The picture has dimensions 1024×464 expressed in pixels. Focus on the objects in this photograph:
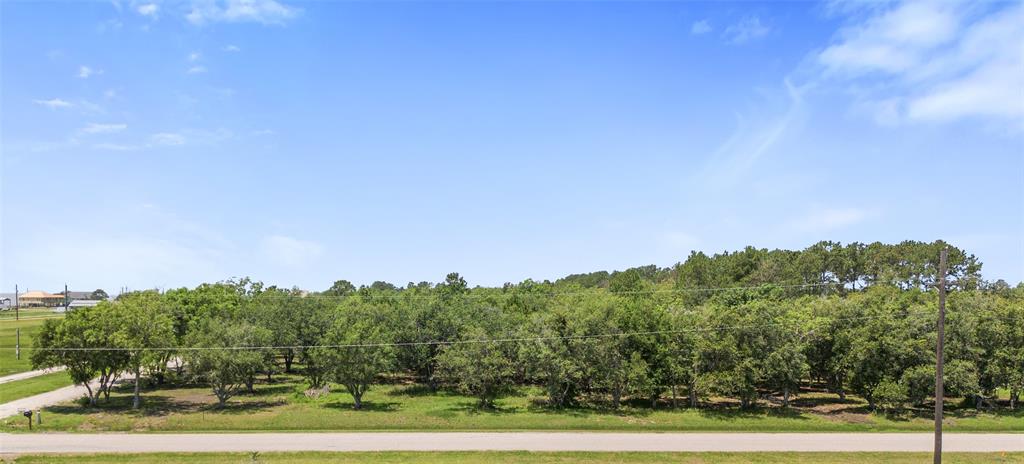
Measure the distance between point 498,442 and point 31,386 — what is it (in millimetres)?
44449

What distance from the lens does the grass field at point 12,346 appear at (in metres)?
58.0

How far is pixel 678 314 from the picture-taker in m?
45.4

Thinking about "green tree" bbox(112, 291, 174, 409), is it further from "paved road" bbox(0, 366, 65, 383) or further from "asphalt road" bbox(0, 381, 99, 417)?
"paved road" bbox(0, 366, 65, 383)

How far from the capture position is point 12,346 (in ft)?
249

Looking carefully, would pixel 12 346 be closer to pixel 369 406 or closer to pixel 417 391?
pixel 417 391

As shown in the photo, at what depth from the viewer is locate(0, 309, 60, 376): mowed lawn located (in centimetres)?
5771

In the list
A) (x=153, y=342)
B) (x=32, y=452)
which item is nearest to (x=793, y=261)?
(x=153, y=342)

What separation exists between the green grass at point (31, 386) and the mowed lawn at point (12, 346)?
1977mm

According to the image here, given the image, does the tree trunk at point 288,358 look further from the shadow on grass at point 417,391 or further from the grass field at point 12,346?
the grass field at point 12,346

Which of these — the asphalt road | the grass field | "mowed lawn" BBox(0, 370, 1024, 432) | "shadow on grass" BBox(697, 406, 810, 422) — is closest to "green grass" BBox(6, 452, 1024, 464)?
"mowed lawn" BBox(0, 370, 1024, 432)

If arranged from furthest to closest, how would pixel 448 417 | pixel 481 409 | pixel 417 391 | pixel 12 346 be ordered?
1. pixel 12 346
2. pixel 417 391
3. pixel 481 409
4. pixel 448 417

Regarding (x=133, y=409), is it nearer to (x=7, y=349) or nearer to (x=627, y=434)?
(x=627, y=434)

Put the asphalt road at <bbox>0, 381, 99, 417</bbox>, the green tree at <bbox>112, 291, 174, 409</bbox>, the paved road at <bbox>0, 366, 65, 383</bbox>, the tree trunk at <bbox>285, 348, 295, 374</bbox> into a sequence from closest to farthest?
the asphalt road at <bbox>0, 381, 99, 417</bbox> → the green tree at <bbox>112, 291, 174, 409</bbox> → the paved road at <bbox>0, 366, 65, 383</bbox> → the tree trunk at <bbox>285, 348, 295, 374</bbox>

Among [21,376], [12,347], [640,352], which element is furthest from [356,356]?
[12,347]
